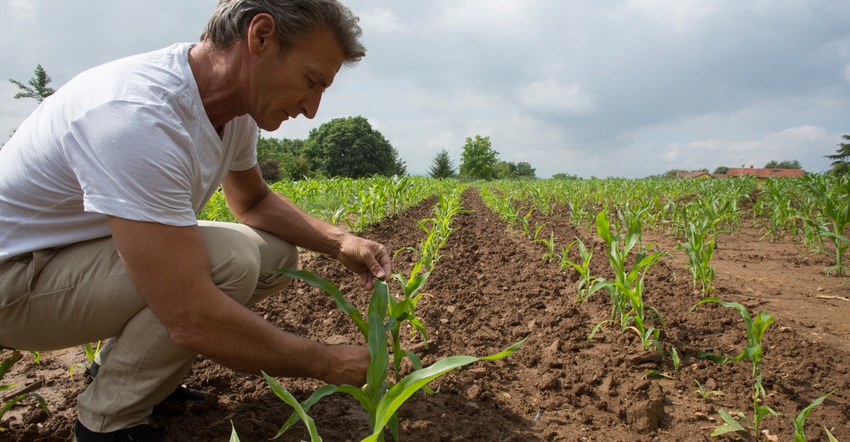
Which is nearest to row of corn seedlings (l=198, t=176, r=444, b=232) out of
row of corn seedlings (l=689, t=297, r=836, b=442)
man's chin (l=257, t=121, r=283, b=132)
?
man's chin (l=257, t=121, r=283, b=132)

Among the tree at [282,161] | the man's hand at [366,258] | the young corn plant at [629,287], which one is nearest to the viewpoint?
the man's hand at [366,258]

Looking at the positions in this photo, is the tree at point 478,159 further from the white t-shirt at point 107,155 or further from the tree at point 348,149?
the white t-shirt at point 107,155

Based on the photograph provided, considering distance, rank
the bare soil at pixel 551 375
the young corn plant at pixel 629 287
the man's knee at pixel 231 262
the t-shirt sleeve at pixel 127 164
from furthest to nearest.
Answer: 1. the young corn plant at pixel 629 287
2. the bare soil at pixel 551 375
3. the man's knee at pixel 231 262
4. the t-shirt sleeve at pixel 127 164

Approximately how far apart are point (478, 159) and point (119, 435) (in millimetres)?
62159

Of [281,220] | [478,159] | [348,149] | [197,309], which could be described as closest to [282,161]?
[348,149]

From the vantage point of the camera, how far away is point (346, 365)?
4.09ft

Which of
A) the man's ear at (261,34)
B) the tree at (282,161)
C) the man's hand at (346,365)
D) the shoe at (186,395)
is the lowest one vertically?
the shoe at (186,395)

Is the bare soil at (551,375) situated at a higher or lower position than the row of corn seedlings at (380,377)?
lower

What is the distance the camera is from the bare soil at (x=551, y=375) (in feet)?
5.10

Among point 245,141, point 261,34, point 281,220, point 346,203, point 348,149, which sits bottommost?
point 281,220

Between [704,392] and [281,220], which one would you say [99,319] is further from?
[704,392]

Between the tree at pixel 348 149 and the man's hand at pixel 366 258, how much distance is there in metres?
49.1

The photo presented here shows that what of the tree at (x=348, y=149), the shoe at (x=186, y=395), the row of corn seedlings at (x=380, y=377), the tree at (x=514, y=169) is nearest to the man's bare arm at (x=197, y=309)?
the row of corn seedlings at (x=380, y=377)

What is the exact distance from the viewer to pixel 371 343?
49.0 inches
